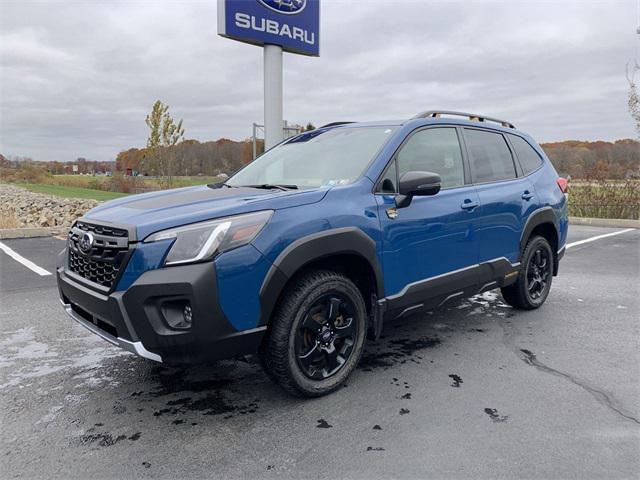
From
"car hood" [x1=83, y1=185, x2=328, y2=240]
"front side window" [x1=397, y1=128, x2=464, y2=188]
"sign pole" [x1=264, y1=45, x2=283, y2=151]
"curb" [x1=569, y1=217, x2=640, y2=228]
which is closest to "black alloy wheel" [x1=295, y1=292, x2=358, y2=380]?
"car hood" [x1=83, y1=185, x2=328, y2=240]

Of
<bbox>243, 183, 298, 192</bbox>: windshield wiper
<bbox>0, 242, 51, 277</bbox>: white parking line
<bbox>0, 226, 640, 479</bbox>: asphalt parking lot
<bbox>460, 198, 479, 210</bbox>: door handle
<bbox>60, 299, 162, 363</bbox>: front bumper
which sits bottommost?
<bbox>0, 226, 640, 479</bbox>: asphalt parking lot

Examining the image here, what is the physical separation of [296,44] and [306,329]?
10.4 m

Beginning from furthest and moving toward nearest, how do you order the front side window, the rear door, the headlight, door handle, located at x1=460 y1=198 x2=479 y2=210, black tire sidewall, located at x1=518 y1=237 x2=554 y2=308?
black tire sidewall, located at x1=518 y1=237 x2=554 y2=308, the rear door, door handle, located at x1=460 y1=198 x2=479 y2=210, the front side window, the headlight

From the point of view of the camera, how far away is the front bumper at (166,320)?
8.38ft

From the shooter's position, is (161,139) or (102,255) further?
(161,139)

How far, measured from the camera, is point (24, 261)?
25.7 ft

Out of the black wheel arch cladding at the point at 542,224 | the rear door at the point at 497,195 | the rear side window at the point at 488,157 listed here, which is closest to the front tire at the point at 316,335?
the rear door at the point at 497,195

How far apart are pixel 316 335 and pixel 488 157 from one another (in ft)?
8.18

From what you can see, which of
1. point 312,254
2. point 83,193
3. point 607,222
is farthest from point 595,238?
point 83,193

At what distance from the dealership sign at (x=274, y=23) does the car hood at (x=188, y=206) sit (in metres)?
8.49

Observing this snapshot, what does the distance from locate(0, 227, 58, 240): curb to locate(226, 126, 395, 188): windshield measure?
26.3 ft

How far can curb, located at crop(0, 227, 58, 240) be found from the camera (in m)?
10.3

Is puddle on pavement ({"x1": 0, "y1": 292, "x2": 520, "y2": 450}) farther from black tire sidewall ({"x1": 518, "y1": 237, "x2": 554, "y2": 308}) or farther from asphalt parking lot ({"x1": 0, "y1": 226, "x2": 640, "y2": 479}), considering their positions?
black tire sidewall ({"x1": 518, "y1": 237, "x2": 554, "y2": 308})

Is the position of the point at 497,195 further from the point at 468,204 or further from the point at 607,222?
the point at 607,222
